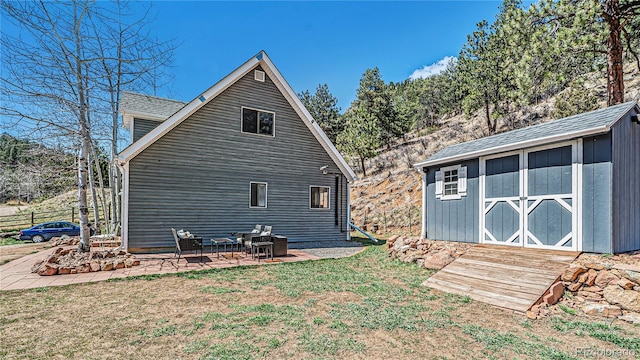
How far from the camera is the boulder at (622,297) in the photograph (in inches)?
172

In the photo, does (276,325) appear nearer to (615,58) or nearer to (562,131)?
(562,131)

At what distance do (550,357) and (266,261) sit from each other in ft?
22.6

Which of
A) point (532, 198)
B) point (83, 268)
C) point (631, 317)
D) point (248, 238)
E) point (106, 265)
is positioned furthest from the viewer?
point (248, 238)

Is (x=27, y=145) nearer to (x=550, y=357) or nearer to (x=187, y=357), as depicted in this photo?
(x=187, y=357)

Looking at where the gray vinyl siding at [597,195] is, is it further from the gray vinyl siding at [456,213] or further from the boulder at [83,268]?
the boulder at [83,268]

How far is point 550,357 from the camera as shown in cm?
328

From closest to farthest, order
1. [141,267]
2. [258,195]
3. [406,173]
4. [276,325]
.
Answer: [276,325]
[141,267]
[258,195]
[406,173]

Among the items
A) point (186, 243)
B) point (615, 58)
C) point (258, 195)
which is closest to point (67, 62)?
point (186, 243)

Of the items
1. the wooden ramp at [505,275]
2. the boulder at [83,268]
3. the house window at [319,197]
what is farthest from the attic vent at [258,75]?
the wooden ramp at [505,275]

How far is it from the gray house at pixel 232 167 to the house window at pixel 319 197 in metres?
0.05

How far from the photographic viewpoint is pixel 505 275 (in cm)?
568

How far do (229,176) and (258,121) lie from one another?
2.54 metres

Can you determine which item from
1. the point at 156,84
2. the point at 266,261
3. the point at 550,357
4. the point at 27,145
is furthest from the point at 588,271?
the point at 27,145

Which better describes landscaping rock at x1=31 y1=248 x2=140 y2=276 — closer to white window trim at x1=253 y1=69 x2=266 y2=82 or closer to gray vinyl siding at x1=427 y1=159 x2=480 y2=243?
white window trim at x1=253 y1=69 x2=266 y2=82
